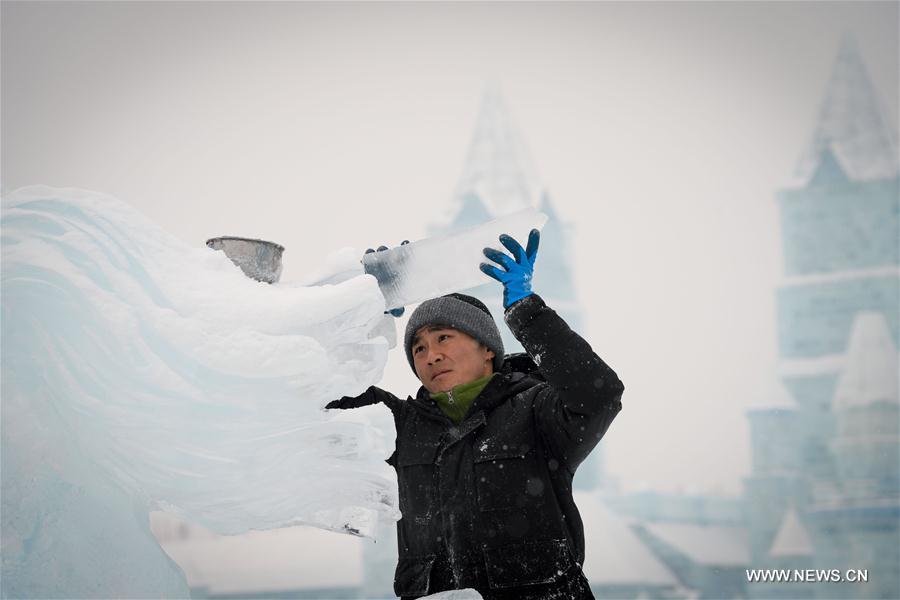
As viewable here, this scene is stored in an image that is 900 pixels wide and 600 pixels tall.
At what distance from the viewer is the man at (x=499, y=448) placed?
230 cm

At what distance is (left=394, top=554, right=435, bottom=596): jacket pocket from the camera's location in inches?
93.4

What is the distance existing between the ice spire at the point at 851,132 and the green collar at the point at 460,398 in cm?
3408

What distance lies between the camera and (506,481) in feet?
7.94

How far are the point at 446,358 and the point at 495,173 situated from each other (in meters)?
36.5

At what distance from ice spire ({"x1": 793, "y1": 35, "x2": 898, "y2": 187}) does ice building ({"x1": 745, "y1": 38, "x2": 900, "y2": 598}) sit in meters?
0.07

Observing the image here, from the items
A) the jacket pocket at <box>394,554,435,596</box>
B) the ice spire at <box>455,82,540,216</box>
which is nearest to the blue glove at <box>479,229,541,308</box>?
the jacket pocket at <box>394,554,435,596</box>

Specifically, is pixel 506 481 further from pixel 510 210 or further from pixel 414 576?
pixel 510 210

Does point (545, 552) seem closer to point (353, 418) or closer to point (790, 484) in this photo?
point (353, 418)

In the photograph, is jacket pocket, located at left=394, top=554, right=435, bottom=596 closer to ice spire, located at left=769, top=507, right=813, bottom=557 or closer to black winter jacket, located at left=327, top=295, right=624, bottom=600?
black winter jacket, located at left=327, top=295, right=624, bottom=600

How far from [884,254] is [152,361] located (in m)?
36.2

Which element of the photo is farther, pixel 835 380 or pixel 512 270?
pixel 835 380

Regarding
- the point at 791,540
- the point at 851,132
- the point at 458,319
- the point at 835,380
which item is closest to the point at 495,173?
the point at 851,132

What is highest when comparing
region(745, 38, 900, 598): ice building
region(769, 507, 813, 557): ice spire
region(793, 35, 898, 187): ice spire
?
region(793, 35, 898, 187): ice spire

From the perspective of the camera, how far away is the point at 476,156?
38719 millimetres
